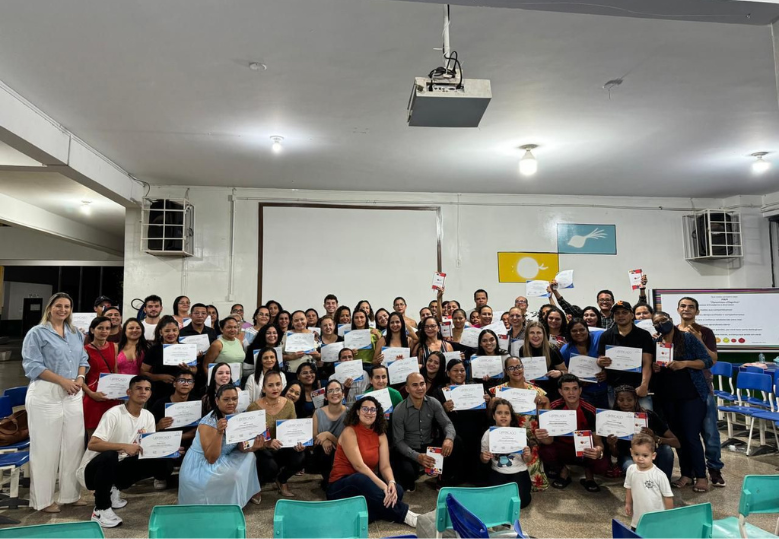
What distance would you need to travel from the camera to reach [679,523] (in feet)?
7.57

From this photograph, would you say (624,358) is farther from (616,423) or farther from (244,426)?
(244,426)

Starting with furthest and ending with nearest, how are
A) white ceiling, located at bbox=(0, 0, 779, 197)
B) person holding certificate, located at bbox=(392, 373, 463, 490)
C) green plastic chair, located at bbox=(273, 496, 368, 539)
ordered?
person holding certificate, located at bbox=(392, 373, 463, 490) → white ceiling, located at bbox=(0, 0, 779, 197) → green plastic chair, located at bbox=(273, 496, 368, 539)

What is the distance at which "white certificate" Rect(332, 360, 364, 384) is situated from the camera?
15.5 ft

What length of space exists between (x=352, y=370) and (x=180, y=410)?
1505mm

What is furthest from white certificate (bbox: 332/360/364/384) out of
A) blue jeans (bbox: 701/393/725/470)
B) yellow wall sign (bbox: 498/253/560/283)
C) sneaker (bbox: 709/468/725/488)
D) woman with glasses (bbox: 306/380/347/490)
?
yellow wall sign (bbox: 498/253/560/283)

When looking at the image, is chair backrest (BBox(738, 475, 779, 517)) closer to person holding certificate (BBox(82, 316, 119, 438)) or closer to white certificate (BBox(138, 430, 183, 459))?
A: white certificate (BBox(138, 430, 183, 459))

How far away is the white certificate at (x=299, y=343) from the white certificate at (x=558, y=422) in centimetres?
228

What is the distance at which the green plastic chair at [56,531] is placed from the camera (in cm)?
197

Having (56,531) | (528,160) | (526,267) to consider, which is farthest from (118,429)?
(526,267)

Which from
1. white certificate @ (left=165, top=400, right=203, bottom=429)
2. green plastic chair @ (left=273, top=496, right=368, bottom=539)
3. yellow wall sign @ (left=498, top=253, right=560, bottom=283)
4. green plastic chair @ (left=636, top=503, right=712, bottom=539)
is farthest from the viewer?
yellow wall sign @ (left=498, top=253, right=560, bottom=283)

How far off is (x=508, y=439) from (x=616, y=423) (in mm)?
909

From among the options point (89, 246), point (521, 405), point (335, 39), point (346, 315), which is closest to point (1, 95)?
point (335, 39)

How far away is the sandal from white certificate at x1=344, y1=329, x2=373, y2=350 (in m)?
2.37

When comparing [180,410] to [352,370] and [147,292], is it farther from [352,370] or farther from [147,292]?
[147,292]
